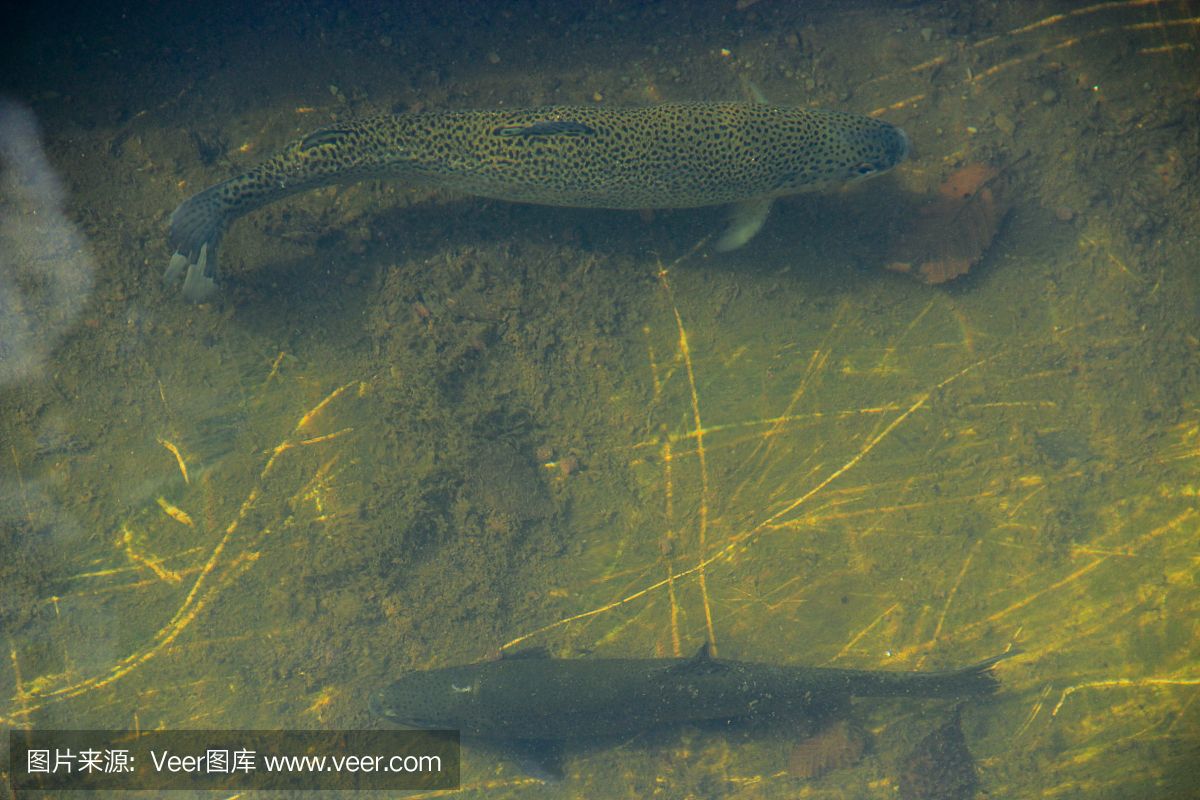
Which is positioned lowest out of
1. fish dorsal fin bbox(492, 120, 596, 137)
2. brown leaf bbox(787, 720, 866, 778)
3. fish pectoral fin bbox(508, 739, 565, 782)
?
brown leaf bbox(787, 720, 866, 778)

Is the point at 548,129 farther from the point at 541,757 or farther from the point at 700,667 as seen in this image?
the point at 541,757

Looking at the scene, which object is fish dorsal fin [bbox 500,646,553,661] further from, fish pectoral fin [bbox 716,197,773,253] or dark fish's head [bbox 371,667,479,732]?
fish pectoral fin [bbox 716,197,773,253]

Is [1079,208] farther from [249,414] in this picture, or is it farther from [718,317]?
[249,414]

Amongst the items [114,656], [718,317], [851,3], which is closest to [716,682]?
[718,317]

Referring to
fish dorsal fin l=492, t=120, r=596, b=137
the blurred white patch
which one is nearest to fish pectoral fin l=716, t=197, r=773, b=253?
fish dorsal fin l=492, t=120, r=596, b=137

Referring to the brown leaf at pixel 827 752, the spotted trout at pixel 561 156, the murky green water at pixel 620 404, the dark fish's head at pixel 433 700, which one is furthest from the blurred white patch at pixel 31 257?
the brown leaf at pixel 827 752

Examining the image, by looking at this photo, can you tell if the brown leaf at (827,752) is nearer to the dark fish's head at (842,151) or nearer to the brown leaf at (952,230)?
the brown leaf at (952,230)

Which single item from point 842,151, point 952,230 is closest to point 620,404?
point 842,151
